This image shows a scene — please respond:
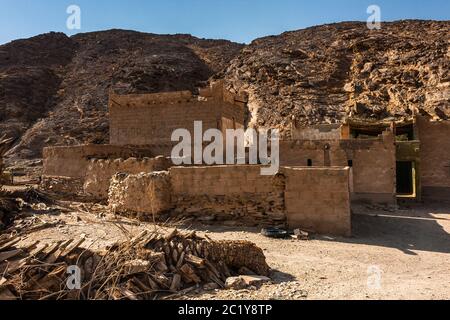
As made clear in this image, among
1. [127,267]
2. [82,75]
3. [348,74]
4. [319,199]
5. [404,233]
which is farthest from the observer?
[82,75]

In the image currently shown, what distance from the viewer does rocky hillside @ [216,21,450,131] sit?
3244cm

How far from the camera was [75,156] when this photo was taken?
14.9 meters

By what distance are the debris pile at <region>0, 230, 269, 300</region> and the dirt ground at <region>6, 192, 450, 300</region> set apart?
42cm

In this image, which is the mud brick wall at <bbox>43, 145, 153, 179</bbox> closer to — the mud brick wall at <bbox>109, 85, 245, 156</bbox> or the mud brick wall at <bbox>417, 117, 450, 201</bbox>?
the mud brick wall at <bbox>109, 85, 245, 156</bbox>

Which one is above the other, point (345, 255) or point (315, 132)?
point (315, 132)

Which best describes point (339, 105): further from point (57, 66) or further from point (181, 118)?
point (57, 66)

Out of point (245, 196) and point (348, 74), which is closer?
point (245, 196)

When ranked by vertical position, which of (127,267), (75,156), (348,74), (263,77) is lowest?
(127,267)

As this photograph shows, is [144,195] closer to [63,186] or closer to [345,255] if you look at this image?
[345,255]

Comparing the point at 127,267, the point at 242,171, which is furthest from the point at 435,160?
the point at 127,267

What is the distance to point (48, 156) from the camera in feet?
52.0

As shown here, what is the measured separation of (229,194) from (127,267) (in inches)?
184

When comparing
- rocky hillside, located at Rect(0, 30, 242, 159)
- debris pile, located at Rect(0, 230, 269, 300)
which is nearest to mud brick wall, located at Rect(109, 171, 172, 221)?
debris pile, located at Rect(0, 230, 269, 300)

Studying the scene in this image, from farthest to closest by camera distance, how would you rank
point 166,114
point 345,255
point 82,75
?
point 82,75, point 166,114, point 345,255
